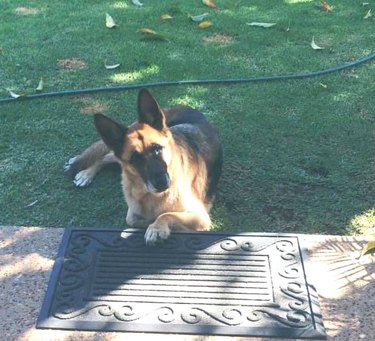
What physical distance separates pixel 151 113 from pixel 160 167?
1.40 feet

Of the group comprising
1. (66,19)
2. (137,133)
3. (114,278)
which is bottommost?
(66,19)

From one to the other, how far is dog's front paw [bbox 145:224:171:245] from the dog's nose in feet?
1.00

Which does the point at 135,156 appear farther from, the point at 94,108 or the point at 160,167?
the point at 94,108

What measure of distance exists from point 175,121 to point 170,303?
1899 millimetres

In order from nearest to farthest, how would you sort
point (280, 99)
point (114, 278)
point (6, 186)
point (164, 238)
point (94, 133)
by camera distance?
point (114, 278) → point (164, 238) → point (6, 186) → point (94, 133) → point (280, 99)

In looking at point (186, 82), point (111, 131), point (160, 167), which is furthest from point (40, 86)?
point (160, 167)

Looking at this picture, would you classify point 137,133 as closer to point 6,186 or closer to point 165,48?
point 6,186

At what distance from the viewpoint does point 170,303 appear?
3695 mm

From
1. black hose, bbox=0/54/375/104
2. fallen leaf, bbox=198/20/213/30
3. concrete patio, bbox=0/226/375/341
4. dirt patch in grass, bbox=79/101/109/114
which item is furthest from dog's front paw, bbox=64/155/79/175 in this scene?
fallen leaf, bbox=198/20/213/30

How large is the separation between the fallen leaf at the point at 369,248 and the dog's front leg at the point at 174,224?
1.09 metres

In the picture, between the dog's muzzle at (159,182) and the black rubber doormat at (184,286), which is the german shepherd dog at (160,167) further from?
the black rubber doormat at (184,286)

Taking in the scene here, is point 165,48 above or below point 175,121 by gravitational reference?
below

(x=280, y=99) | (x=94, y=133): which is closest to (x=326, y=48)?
(x=280, y=99)

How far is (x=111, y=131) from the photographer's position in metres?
4.09
